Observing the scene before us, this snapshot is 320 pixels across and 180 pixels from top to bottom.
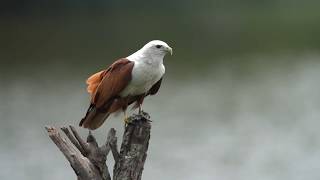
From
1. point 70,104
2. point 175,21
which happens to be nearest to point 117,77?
point 70,104

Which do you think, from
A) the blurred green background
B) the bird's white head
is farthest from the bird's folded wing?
the blurred green background

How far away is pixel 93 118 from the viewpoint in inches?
229

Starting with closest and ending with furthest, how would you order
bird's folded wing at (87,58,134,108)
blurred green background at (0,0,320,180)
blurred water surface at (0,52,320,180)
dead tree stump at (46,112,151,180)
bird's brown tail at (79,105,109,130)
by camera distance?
dead tree stump at (46,112,151,180), bird's folded wing at (87,58,134,108), bird's brown tail at (79,105,109,130), blurred water surface at (0,52,320,180), blurred green background at (0,0,320,180)

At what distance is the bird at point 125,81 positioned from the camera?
567 centimetres

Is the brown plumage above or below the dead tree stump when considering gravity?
above

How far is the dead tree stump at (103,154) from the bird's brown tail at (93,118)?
585mm

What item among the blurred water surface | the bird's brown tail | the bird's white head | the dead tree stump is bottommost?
the dead tree stump

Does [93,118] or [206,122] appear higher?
[206,122]

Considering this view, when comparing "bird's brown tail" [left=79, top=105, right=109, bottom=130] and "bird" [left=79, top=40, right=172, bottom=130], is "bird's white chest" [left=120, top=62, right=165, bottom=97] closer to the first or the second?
"bird" [left=79, top=40, right=172, bottom=130]

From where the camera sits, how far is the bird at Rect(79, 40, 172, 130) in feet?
18.6

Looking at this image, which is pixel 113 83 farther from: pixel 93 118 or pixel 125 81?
pixel 93 118

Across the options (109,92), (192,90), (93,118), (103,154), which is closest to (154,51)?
(109,92)

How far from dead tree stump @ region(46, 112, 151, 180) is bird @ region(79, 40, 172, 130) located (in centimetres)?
42

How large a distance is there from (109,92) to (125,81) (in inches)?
5.8
